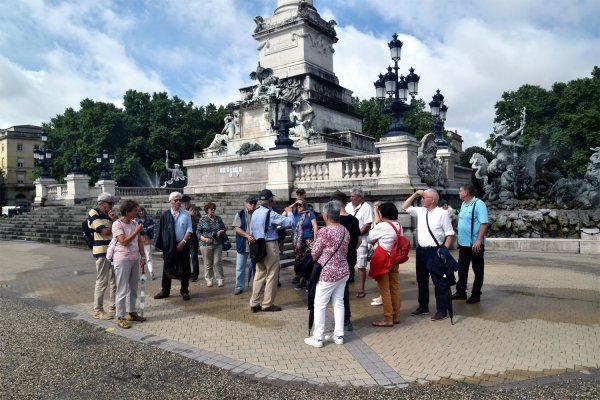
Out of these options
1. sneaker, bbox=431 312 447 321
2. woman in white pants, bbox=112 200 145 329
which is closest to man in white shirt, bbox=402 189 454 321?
sneaker, bbox=431 312 447 321

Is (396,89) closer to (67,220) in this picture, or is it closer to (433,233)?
(433,233)

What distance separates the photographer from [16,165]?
265 ft

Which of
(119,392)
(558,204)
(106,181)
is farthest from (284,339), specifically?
(106,181)

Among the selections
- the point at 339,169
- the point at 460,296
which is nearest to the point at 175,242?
the point at 460,296

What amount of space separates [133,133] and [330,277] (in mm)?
48879

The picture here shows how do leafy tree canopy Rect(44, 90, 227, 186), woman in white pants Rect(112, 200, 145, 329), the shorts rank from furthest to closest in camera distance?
leafy tree canopy Rect(44, 90, 227, 186)
the shorts
woman in white pants Rect(112, 200, 145, 329)

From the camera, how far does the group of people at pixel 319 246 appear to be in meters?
5.41

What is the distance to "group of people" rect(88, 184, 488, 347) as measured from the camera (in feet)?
17.8

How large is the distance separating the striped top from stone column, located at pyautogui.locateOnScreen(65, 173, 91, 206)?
21910 millimetres

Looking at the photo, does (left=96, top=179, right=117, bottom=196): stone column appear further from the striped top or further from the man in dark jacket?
the striped top

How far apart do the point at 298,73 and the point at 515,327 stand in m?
21.5

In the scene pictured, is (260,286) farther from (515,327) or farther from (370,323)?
(515,327)

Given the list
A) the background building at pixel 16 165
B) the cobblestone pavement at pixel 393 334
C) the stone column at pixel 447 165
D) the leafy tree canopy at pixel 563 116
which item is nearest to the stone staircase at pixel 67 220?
the cobblestone pavement at pixel 393 334

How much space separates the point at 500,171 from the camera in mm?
23578
